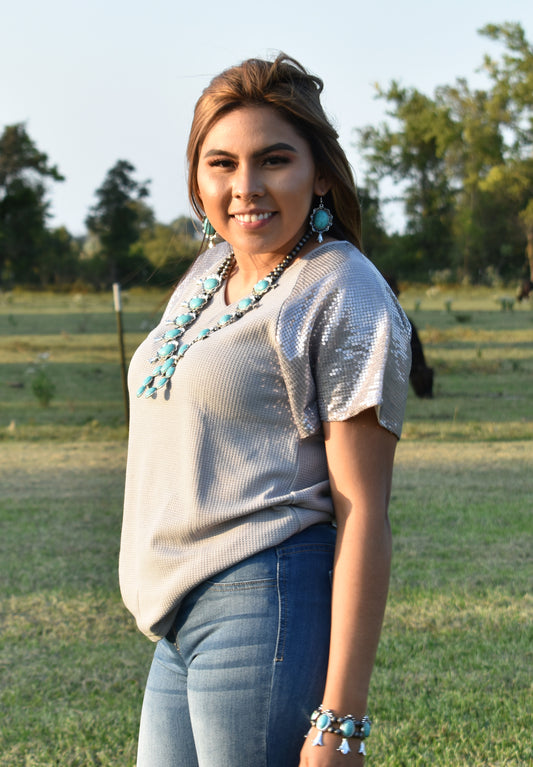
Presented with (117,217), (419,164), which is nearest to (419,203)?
(419,164)

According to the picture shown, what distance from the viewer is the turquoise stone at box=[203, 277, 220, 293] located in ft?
Result: 4.64

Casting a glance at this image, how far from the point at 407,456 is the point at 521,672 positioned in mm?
3768

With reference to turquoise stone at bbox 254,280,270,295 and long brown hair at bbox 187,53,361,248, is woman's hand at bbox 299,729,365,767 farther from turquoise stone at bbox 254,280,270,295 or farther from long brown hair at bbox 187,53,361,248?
long brown hair at bbox 187,53,361,248

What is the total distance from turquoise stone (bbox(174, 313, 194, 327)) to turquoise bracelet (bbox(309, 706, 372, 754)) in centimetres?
57

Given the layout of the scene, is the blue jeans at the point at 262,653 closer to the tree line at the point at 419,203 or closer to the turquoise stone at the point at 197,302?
the turquoise stone at the point at 197,302

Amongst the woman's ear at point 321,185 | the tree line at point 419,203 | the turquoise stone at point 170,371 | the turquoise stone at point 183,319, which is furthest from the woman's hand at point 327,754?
the tree line at point 419,203

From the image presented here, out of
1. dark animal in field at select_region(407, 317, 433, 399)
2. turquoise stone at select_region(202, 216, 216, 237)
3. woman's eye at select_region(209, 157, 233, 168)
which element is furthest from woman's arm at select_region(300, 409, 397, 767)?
dark animal in field at select_region(407, 317, 433, 399)

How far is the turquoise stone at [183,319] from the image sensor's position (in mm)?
1358

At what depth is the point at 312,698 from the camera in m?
1.14

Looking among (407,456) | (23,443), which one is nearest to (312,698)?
(407,456)

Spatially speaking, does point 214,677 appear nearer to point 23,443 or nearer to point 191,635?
point 191,635

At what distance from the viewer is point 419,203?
21391 mm

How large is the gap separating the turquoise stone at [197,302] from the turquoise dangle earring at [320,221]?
206mm

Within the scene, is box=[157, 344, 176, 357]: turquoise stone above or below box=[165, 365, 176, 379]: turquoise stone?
above
